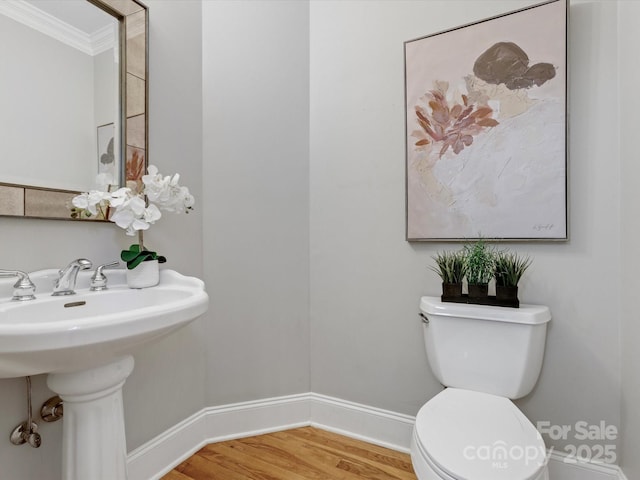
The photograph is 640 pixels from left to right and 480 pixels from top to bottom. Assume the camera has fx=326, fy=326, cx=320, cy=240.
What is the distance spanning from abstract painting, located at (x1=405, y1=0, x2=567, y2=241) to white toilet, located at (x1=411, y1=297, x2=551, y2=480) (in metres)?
0.35

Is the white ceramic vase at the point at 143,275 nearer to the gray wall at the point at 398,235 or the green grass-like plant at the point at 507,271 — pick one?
the gray wall at the point at 398,235

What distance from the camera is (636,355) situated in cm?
105

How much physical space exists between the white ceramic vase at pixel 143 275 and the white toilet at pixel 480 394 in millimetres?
997

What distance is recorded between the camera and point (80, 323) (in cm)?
64

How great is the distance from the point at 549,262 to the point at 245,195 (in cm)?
134

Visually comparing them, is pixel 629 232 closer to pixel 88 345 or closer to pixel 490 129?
pixel 490 129

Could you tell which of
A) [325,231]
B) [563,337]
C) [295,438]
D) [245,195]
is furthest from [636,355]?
[245,195]

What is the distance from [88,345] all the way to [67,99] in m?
0.88

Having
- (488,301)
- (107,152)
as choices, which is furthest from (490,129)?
(107,152)

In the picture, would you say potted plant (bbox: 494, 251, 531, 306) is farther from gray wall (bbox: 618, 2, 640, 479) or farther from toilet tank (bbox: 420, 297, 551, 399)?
gray wall (bbox: 618, 2, 640, 479)

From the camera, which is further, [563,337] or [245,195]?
[245,195]

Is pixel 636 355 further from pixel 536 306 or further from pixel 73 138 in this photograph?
pixel 73 138
